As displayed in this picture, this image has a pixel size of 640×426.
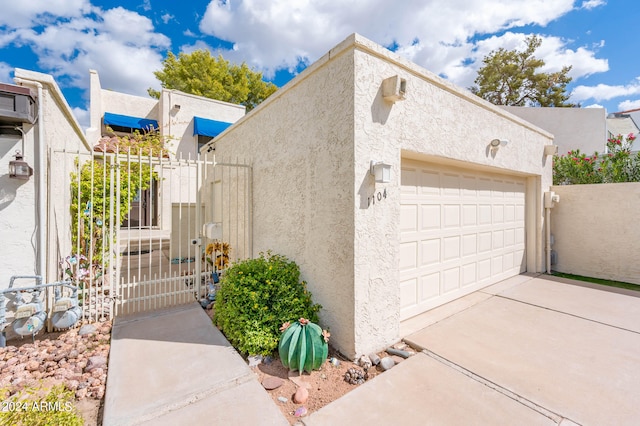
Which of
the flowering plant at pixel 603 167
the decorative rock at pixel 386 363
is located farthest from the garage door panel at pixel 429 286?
the flowering plant at pixel 603 167

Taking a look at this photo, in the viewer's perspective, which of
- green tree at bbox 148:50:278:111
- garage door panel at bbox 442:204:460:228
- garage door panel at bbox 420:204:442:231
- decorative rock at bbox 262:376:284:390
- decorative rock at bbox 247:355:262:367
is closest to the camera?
decorative rock at bbox 262:376:284:390

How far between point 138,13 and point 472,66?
95.0ft

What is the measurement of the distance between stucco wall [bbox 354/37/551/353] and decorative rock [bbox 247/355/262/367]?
1.56 meters

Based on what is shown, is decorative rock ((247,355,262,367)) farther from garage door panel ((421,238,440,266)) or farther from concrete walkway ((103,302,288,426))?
garage door panel ((421,238,440,266))

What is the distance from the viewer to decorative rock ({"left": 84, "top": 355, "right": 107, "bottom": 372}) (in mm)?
3909

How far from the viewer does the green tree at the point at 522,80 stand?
2420 centimetres

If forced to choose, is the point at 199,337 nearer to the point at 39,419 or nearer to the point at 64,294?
the point at 39,419

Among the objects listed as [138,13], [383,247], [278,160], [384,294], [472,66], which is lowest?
[384,294]

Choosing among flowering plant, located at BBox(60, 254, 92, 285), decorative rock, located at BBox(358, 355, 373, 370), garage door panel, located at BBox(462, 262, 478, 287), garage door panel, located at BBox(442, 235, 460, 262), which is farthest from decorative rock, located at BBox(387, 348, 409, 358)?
flowering plant, located at BBox(60, 254, 92, 285)

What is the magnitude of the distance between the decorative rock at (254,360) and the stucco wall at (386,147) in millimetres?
1564

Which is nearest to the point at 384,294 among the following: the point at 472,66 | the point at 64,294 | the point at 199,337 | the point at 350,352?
the point at 350,352

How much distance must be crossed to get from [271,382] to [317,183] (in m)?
3.14

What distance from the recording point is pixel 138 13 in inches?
384

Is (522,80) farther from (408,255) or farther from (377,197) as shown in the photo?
(377,197)
